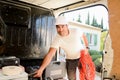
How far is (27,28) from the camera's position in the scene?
273cm

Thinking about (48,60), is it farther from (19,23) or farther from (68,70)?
(19,23)

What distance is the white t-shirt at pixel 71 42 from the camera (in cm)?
220

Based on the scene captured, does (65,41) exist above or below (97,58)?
above

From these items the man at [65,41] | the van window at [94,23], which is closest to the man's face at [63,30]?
A: the man at [65,41]

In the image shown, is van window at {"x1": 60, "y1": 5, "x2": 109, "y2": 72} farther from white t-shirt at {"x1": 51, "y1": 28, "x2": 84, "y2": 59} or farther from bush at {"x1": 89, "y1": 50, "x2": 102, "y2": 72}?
white t-shirt at {"x1": 51, "y1": 28, "x2": 84, "y2": 59}

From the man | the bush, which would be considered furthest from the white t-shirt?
the bush

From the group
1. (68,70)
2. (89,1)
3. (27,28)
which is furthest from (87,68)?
(27,28)

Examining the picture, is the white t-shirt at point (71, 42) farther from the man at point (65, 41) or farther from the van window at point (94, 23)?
the van window at point (94, 23)

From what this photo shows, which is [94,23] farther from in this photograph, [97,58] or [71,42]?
[71,42]

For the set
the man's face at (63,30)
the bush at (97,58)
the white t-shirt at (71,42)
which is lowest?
the bush at (97,58)

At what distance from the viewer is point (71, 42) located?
221 cm

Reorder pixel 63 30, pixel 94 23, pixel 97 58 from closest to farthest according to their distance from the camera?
1. pixel 63 30
2. pixel 97 58
3. pixel 94 23

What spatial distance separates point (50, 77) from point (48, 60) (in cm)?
29

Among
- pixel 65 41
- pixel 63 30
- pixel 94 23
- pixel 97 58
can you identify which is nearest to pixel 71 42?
pixel 65 41
